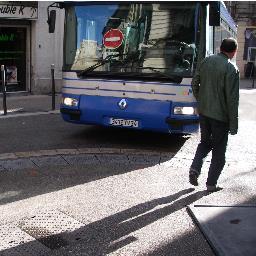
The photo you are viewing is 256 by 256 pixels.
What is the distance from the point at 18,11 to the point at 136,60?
8836mm

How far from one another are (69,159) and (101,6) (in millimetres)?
2747

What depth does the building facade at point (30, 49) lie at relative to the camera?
1563cm

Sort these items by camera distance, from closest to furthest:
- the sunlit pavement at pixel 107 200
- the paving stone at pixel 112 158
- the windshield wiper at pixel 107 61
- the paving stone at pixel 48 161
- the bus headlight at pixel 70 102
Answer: the sunlit pavement at pixel 107 200
the paving stone at pixel 48 161
the paving stone at pixel 112 158
the windshield wiper at pixel 107 61
the bus headlight at pixel 70 102

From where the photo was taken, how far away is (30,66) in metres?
16.2

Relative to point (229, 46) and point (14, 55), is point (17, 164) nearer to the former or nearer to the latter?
point (229, 46)

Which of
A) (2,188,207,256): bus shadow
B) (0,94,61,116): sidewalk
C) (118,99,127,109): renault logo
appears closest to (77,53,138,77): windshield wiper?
(118,99,127,109): renault logo

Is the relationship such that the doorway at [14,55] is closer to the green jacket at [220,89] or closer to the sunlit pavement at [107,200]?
the sunlit pavement at [107,200]

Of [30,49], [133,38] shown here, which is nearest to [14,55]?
[30,49]

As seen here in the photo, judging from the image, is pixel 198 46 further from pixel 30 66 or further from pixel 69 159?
pixel 30 66

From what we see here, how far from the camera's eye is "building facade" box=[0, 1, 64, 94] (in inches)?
615

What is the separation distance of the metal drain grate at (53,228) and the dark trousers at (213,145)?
1.93 metres

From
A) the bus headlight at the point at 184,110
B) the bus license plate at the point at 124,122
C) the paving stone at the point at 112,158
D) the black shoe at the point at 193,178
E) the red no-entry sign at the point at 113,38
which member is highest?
the red no-entry sign at the point at 113,38

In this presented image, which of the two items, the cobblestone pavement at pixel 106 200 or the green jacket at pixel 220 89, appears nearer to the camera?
the cobblestone pavement at pixel 106 200

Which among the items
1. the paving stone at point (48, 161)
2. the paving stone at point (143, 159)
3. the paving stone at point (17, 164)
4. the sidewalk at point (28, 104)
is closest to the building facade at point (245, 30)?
the sidewalk at point (28, 104)
